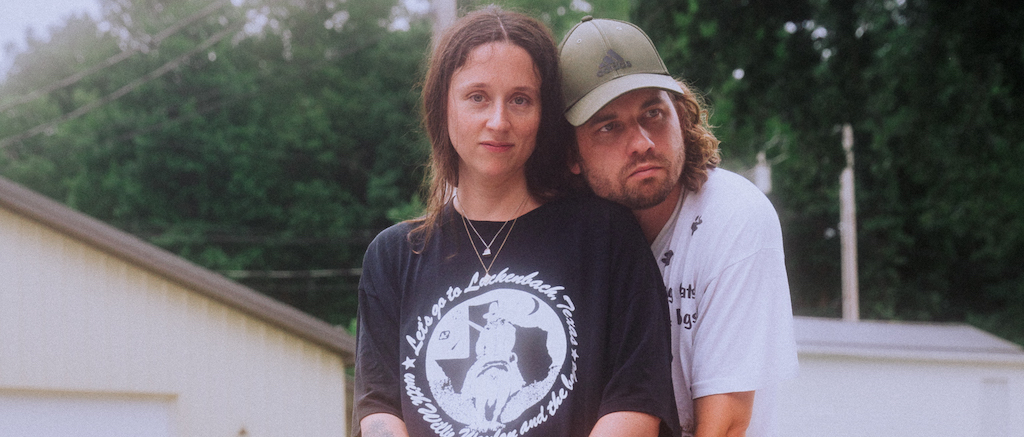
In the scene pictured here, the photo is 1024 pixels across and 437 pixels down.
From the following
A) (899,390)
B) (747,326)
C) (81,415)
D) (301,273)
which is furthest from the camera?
(301,273)

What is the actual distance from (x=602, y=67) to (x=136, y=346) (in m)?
7.99

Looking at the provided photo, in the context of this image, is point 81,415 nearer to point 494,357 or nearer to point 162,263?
point 162,263

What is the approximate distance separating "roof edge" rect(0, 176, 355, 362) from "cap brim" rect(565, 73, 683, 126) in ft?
24.6

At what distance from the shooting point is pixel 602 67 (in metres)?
1.97

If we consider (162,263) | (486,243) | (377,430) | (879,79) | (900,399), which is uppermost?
(879,79)

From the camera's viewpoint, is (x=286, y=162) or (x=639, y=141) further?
(x=286, y=162)

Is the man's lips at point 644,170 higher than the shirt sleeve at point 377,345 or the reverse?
higher

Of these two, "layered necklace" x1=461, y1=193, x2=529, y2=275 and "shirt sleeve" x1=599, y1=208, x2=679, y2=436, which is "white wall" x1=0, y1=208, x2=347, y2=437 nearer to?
"layered necklace" x1=461, y1=193, x2=529, y2=275

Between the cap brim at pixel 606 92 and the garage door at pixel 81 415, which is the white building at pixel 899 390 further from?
the cap brim at pixel 606 92

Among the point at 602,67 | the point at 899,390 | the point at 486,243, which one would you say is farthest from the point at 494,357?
the point at 899,390

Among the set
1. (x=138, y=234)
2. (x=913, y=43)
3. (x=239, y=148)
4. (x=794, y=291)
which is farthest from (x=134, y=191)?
Answer: (x=913, y=43)

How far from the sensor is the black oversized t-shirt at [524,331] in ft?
5.59

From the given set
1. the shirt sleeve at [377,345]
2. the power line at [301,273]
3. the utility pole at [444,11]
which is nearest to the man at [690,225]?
the shirt sleeve at [377,345]

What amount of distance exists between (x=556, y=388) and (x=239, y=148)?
26438 millimetres
